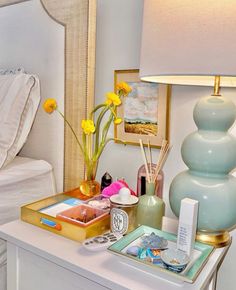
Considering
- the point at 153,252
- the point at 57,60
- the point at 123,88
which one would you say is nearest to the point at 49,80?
the point at 57,60

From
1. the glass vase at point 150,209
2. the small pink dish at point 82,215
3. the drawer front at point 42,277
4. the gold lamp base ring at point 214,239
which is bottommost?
the drawer front at point 42,277

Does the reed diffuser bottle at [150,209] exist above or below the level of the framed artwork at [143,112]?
below

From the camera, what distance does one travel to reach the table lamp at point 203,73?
58cm

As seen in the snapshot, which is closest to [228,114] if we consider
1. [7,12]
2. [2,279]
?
[2,279]

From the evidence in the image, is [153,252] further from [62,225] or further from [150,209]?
[62,225]

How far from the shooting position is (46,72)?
4.08 ft

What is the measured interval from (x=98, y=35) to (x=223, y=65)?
67 centimetres

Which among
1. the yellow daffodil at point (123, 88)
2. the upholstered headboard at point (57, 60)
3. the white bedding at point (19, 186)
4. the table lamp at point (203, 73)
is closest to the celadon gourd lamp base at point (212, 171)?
the table lamp at point (203, 73)

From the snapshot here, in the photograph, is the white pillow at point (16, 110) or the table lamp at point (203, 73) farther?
the white pillow at point (16, 110)

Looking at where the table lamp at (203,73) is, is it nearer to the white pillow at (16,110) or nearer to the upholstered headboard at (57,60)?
the upholstered headboard at (57,60)

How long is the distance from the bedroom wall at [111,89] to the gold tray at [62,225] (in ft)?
1.01

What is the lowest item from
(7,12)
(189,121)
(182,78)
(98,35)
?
(189,121)

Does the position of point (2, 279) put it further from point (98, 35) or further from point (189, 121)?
point (98, 35)

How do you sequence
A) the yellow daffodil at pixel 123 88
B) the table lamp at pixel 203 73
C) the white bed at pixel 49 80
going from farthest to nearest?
the white bed at pixel 49 80
the yellow daffodil at pixel 123 88
the table lamp at pixel 203 73
